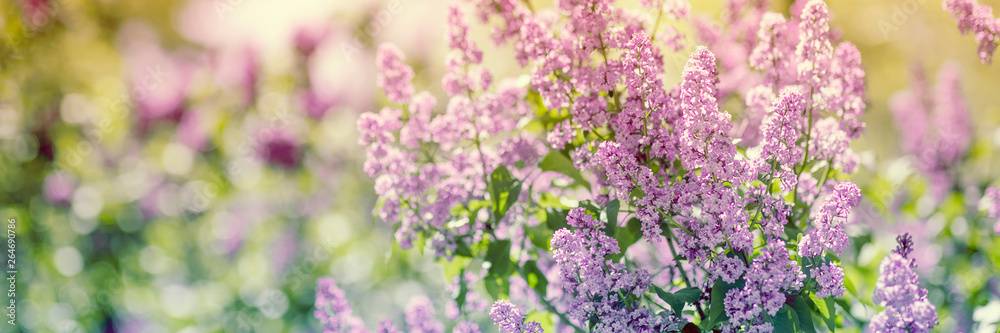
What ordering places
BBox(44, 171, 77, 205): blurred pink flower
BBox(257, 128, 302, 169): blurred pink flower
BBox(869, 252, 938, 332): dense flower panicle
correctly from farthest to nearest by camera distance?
BBox(44, 171, 77, 205): blurred pink flower < BBox(257, 128, 302, 169): blurred pink flower < BBox(869, 252, 938, 332): dense flower panicle

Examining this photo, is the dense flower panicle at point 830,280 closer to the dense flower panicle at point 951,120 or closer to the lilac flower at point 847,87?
the lilac flower at point 847,87

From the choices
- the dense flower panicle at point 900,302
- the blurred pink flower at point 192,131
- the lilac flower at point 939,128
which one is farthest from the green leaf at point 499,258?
the blurred pink flower at point 192,131

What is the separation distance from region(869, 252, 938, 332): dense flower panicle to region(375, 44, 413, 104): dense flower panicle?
2.29 feet

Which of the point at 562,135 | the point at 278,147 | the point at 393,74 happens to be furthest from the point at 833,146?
the point at 278,147

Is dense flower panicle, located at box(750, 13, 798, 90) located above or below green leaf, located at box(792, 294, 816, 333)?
above

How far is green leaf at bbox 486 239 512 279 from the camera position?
1026 millimetres

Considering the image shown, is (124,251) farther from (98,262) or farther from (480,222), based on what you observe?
(480,222)

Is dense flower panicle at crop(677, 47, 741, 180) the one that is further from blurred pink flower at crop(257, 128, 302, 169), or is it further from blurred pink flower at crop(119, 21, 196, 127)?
blurred pink flower at crop(119, 21, 196, 127)

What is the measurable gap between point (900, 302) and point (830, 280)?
3.1 inches

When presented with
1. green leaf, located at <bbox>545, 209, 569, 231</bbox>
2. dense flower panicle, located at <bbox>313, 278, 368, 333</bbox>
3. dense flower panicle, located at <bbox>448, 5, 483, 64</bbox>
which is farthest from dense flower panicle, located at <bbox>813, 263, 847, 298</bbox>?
dense flower panicle, located at <bbox>313, 278, 368, 333</bbox>

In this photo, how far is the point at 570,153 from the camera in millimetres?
1042

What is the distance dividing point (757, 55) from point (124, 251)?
243 centimetres

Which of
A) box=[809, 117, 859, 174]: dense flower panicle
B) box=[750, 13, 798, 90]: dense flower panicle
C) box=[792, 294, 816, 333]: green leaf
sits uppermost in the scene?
box=[750, 13, 798, 90]: dense flower panicle

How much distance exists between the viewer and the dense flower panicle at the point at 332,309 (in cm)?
112
